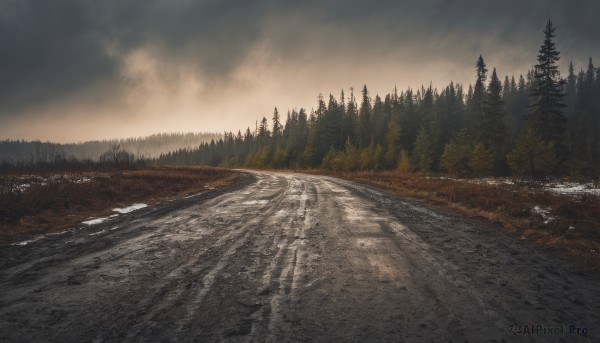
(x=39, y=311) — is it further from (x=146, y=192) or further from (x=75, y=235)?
(x=146, y=192)

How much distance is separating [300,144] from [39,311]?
243 ft

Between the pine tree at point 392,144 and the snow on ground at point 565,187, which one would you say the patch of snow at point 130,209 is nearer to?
the snow on ground at point 565,187

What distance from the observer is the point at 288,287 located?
4445 millimetres

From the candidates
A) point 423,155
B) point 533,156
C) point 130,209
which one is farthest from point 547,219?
point 423,155

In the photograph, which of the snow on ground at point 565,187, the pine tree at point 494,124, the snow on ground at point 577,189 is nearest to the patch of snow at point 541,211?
the snow on ground at point 565,187

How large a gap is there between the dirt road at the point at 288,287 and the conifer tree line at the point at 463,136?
32495 mm

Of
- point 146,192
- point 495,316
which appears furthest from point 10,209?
point 495,316

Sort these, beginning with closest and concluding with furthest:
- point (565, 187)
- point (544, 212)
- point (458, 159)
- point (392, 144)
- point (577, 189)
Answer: point (544, 212) < point (577, 189) < point (565, 187) < point (458, 159) < point (392, 144)

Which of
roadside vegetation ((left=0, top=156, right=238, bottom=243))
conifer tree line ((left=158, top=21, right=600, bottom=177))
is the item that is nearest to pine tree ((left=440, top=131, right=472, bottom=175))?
conifer tree line ((left=158, top=21, right=600, bottom=177))

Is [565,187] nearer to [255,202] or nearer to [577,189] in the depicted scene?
[577,189]

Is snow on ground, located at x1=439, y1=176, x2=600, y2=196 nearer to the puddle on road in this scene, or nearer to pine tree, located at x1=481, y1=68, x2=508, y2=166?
the puddle on road

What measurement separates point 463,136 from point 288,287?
44.1 m

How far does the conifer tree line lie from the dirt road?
3250 centimetres

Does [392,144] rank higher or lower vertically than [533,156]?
higher
